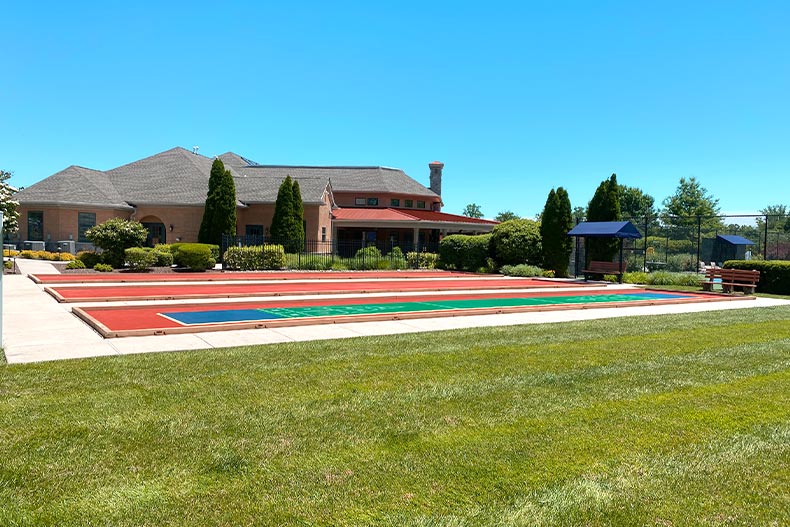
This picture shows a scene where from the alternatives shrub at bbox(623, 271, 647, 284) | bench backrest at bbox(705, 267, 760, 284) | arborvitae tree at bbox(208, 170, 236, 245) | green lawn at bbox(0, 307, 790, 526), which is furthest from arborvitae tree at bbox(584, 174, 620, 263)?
arborvitae tree at bbox(208, 170, 236, 245)

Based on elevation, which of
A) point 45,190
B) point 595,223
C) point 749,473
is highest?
point 45,190

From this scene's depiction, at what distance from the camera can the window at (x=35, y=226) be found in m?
33.2

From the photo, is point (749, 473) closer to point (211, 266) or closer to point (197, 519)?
point (197, 519)

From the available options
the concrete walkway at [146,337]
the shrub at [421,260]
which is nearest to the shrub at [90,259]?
the concrete walkway at [146,337]

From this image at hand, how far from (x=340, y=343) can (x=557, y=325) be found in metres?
4.72

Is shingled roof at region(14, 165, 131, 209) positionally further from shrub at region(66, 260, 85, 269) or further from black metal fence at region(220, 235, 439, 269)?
shrub at region(66, 260, 85, 269)

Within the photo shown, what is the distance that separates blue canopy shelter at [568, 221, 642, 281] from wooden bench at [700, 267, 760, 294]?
175 inches

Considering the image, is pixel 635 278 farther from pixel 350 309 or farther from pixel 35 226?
pixel 35 226

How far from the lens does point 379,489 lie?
11.9 ft

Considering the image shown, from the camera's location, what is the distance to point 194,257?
85.1 ft

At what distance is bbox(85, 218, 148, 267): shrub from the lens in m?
24.8

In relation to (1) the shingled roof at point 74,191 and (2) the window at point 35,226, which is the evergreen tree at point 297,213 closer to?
(1) the shingled roof at point 74,191

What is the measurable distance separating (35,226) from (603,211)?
33.3m

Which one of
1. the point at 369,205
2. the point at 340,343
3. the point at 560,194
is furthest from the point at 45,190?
the point at 340,343
